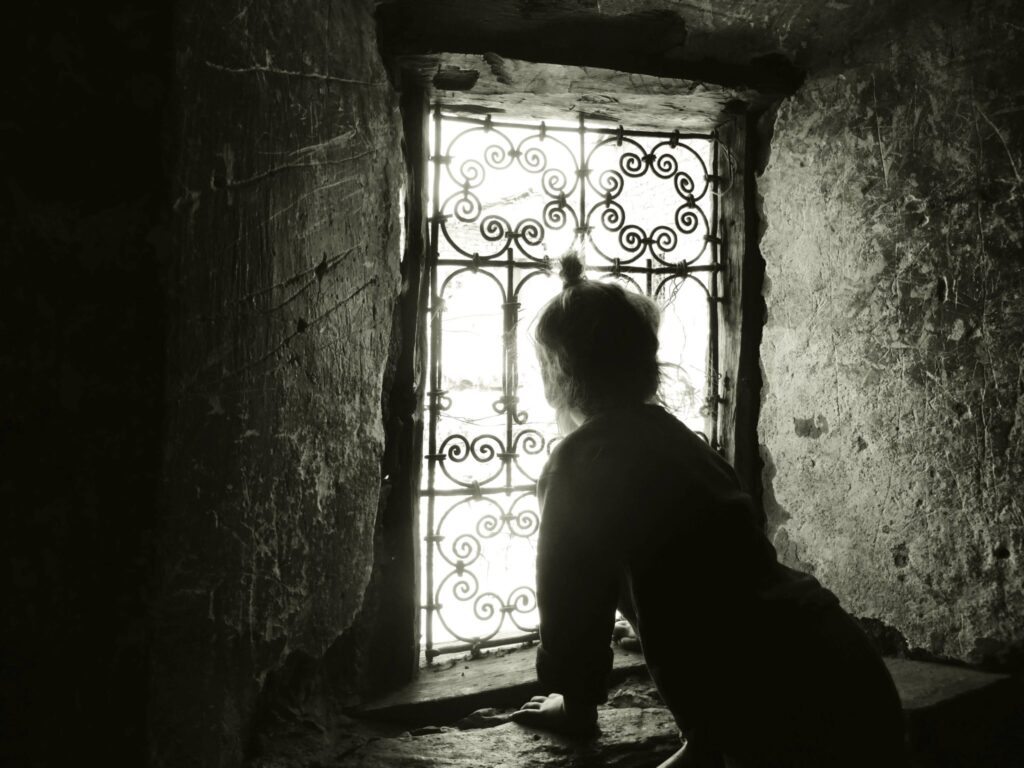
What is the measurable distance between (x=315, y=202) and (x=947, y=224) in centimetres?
144

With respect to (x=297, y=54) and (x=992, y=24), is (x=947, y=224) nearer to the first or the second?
(x=992, y=24)

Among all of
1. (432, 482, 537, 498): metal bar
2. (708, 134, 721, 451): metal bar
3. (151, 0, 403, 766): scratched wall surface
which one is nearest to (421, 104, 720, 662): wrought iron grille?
(432, 482, 537, 498): metal bar

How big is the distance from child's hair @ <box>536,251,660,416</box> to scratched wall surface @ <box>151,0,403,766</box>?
1.51ft

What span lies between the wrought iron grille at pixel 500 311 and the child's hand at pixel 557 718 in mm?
355

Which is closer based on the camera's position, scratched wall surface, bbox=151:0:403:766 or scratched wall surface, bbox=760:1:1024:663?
scratched wall surface, bbox=151:0:403:766

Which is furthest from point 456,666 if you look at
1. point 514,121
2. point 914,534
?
point 514,121

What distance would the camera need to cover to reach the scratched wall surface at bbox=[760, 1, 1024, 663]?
5.49ft

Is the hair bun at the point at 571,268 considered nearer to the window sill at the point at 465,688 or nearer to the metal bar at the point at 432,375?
the metal bar at the point at 432,375

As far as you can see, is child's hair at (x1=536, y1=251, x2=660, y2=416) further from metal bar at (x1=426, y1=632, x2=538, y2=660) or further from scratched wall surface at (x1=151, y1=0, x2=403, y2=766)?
metal bar at (x1=426, y1=632, x2=538, y2=660)

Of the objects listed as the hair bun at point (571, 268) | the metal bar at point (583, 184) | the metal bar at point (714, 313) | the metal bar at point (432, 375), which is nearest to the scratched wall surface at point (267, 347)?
the metal bar at point (432, 375)

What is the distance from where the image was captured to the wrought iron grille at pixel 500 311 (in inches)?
78.4

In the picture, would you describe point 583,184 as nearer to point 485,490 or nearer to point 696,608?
point 485,490

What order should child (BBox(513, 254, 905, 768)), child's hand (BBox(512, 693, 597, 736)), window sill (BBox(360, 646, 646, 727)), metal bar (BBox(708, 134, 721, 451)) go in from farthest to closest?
1. metal bar (BBox(708, 134, 721, 451))
2. window sill (BBox(360, 646, 646, 727))
3. child's hand (BBox(512, 693, 597, 736))
4. child (BBox(513, 254, 905, 768))

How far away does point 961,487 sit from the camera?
68.7 inches
